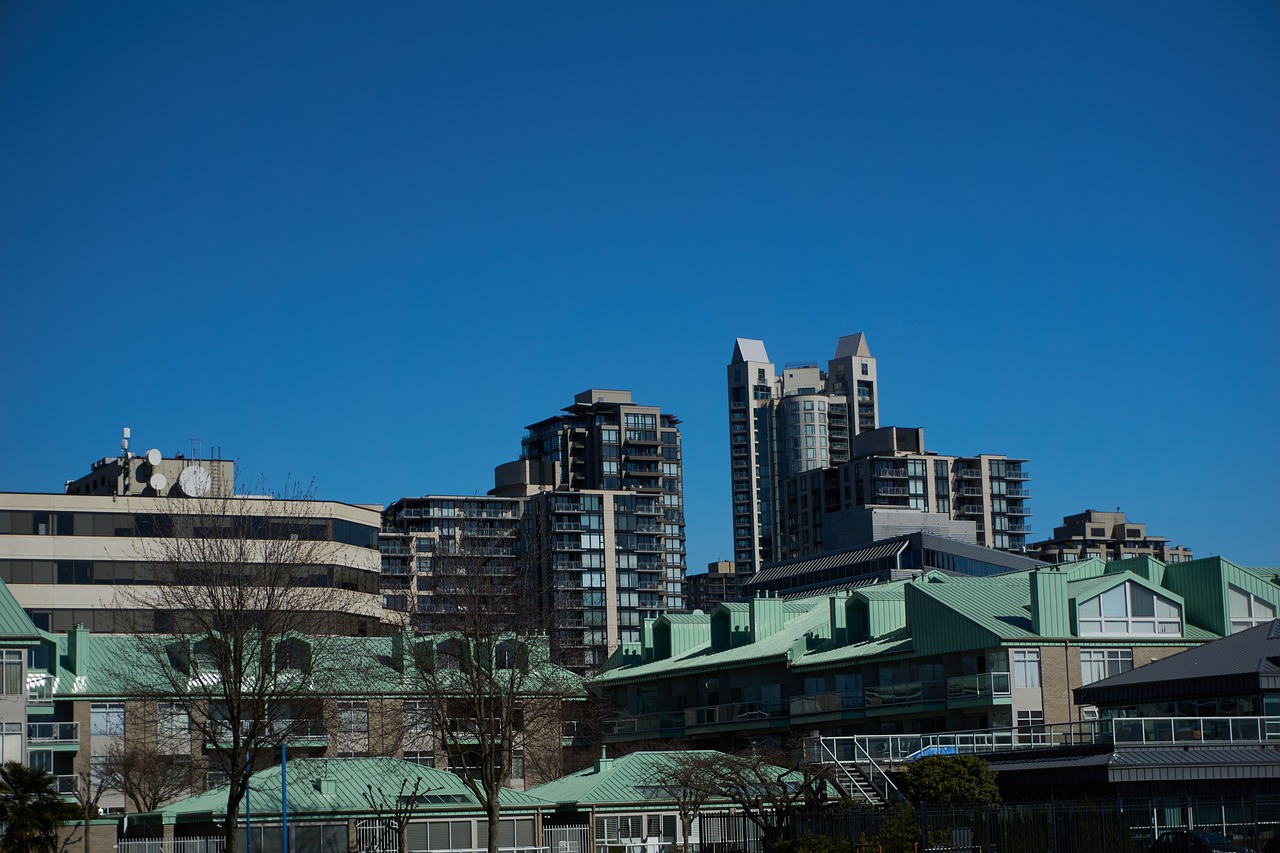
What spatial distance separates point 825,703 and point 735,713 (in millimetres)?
6638

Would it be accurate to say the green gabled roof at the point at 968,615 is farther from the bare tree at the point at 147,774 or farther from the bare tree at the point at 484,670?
the bare tree at the point at 147,774

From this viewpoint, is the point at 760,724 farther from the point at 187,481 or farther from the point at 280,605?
the point at 187,481

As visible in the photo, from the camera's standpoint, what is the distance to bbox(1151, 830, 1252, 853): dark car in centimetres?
4550

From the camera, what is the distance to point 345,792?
62562 millimetres

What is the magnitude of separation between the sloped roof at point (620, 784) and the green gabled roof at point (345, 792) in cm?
154

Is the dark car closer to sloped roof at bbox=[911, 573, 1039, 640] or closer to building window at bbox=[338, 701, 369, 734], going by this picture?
sloped roof at bbox=[911, 573, 1039, 640]

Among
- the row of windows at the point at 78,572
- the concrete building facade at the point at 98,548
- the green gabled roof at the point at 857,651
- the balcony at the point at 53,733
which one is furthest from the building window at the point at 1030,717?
the row of windows at the point at 78,572

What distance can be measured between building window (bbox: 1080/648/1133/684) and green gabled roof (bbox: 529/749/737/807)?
52.2 feet

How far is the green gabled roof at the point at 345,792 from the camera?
61.1 meters

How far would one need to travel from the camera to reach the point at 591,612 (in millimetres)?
182875

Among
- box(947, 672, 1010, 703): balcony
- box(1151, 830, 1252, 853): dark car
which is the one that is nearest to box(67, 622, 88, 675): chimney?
box(947, 672, 1010, 703): balcony

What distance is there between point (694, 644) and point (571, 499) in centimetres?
9229

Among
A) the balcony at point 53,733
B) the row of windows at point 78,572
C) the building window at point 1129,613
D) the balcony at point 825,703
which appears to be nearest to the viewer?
the building window at point 1129,613

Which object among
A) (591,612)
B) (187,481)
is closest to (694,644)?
(187,481)
